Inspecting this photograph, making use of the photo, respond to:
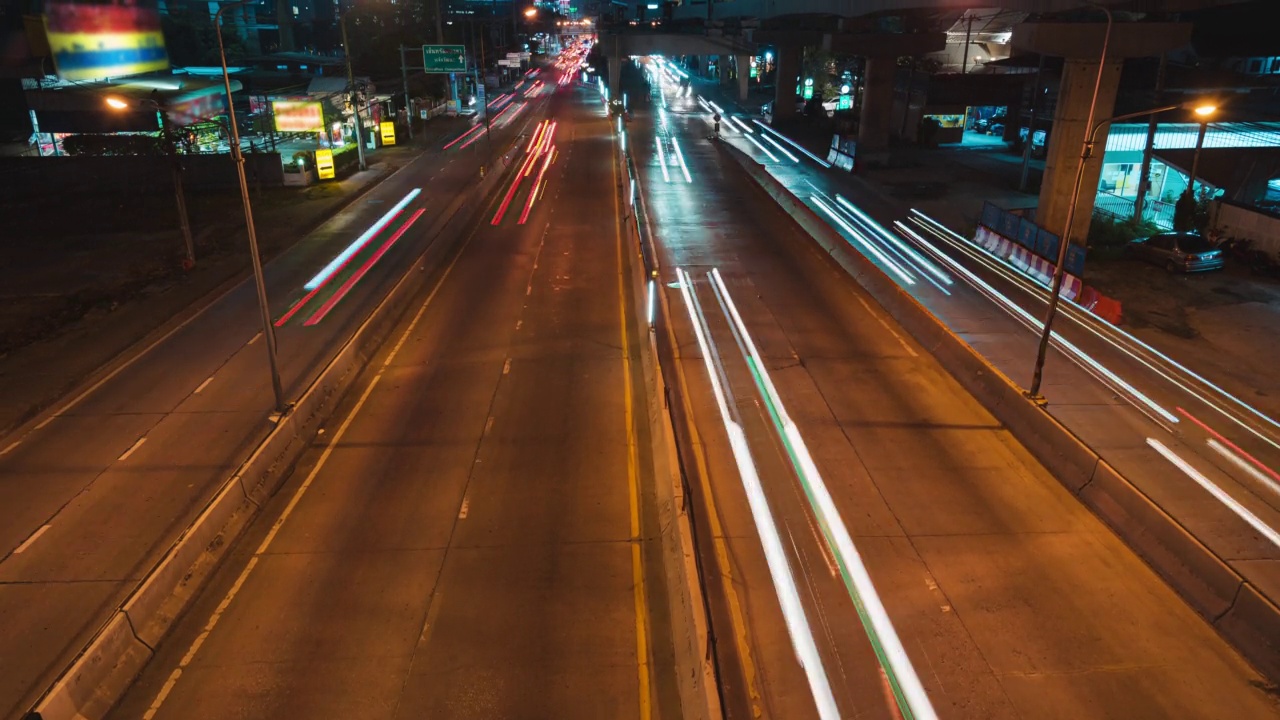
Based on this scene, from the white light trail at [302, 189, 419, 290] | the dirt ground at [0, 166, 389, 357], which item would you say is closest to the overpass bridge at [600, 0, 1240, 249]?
the white light trail at [302, 189, 419, 290]

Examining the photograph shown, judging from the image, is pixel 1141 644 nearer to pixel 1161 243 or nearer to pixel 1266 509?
pixel 1266 509

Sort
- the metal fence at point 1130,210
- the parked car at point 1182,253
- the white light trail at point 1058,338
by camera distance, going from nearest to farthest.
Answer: the white light trail at point 1058,338
the parked car at point 1182,253
the metal fence at point 1130,210

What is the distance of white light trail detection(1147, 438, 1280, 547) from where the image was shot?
13.7 m

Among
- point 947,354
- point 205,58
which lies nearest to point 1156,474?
point 947,354

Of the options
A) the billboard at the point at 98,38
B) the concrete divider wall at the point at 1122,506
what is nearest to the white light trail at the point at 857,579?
the concrete divider wall at the point at 1122,506

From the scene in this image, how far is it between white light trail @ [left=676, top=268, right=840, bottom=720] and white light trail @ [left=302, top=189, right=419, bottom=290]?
16988 mm

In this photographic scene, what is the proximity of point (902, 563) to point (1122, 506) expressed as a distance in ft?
15.3

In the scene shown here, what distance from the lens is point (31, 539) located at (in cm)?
1384

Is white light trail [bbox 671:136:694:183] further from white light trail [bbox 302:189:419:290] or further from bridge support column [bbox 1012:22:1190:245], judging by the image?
bridge support column [bbox 1012:22:1190:245]

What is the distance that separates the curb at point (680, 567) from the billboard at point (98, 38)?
144 feet

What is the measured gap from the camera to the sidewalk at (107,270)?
21.4 metres

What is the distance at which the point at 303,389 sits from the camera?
19.3m

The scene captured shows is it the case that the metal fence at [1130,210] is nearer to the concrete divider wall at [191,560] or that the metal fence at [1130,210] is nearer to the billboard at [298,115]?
the concrete divider wall at [191,560]

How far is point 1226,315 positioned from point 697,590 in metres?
22.5
